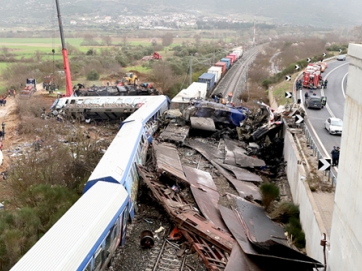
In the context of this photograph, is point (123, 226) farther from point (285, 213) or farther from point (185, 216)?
point (285, 213)

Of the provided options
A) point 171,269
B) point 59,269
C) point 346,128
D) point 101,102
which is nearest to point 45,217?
point 171,269

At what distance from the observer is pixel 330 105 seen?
1179 inches

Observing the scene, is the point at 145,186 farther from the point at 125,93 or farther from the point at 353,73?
the point at 125,93

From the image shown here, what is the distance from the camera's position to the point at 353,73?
308 inches

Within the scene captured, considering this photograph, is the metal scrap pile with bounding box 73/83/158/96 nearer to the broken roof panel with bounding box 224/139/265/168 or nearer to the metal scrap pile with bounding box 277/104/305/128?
the metal scrap pile with bounding box 277/104/305/128

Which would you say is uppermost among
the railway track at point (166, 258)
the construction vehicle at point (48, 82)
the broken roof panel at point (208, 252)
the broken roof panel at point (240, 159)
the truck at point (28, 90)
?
the broken roof panel at point (208, 252)

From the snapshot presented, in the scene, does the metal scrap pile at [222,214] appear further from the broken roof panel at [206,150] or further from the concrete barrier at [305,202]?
the concrete barrier at [305,202]

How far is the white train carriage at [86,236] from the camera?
25.9 ft

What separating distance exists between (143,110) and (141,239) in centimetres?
1289

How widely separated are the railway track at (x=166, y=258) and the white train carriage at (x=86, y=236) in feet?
3.74

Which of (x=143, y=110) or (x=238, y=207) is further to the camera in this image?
(x=143, y=110)

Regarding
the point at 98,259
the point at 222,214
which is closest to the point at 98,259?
the point at 98,259

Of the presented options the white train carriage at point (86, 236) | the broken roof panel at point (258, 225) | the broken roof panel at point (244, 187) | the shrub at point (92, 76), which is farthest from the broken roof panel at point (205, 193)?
the shrub at point (92, 76)

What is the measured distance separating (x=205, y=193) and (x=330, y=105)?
19.2m
